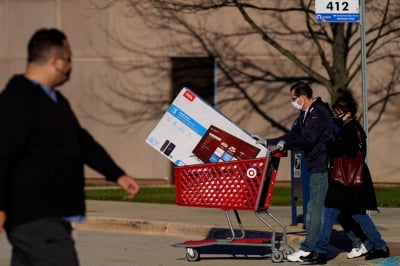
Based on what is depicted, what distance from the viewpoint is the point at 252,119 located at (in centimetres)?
2611

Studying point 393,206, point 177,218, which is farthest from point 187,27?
point 177,218

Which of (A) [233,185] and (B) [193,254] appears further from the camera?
(B) [193,254]

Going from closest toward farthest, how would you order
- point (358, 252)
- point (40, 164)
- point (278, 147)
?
1. point (40, 164)
2. point (278, 147)
3. point (358, 252)

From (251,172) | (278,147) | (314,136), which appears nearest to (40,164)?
(278,147)

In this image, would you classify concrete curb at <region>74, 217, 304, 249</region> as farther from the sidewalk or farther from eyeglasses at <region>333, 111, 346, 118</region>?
eyeglasses at <region>333, 111, 346, 118</region>

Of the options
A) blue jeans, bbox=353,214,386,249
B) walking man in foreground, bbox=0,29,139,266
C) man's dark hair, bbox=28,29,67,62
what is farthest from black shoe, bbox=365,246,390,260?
man's dark hair, bbox=28,29,67,62

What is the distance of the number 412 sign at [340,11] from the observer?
1541cm

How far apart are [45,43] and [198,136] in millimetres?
6001

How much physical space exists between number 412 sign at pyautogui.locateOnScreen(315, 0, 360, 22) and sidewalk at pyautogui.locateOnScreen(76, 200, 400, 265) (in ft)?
9.10

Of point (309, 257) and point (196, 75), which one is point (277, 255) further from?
point (196, 75)

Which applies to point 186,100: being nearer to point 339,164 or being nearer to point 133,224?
point 339,164

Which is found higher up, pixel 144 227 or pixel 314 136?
pixel 314 136

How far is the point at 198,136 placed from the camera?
1279 cm

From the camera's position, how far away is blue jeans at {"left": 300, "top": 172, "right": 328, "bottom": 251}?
1264cm
